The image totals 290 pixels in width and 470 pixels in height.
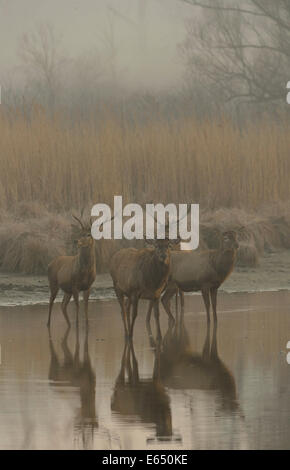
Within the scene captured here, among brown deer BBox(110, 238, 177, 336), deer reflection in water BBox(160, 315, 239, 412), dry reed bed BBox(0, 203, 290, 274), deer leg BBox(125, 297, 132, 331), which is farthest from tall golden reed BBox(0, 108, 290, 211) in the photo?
deer reflection in water BBox(160, 315, 239, 412)

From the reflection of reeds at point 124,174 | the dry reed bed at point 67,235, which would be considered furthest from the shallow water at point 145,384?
the reflection of reeds at point 124,174

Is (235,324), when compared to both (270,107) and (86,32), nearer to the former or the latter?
(270,107)

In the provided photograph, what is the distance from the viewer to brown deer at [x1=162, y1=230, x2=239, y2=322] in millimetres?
12945

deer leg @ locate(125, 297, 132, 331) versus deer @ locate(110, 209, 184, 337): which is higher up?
deer @ locate(110, 209, 184, 337)

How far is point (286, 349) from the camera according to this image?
1121 centimetres

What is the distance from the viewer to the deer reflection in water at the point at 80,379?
7.94 meters

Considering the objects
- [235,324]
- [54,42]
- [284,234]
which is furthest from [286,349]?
[54,42]

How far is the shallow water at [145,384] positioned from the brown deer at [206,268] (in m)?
0.36

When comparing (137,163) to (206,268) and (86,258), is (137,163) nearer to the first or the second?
(206,268)

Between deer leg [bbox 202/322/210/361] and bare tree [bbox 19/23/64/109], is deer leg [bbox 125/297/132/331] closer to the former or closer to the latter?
deer leg [bbox 202/322/210/361]

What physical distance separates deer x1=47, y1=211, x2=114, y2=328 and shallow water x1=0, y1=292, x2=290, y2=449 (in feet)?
1.10

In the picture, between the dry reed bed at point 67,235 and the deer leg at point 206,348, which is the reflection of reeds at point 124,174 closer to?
the dry reed bed at point 67,235

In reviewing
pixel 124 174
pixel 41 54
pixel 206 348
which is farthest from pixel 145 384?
pixel 41 54

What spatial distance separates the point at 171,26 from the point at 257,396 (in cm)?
4892
